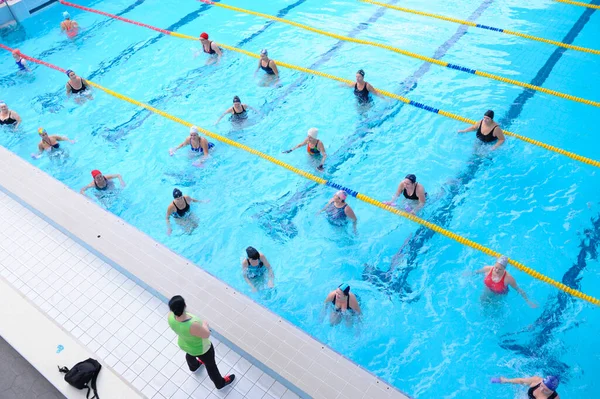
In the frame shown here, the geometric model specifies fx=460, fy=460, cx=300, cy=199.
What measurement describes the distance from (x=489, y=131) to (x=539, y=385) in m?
4.09

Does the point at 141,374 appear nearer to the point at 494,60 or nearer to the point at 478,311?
the point at 478,311

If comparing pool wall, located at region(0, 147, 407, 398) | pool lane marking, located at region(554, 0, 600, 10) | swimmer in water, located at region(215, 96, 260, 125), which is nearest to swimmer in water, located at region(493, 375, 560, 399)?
pool wall, located at region(0, 147, 407, 398)

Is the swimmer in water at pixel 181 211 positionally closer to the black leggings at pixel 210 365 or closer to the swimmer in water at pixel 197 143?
the swimmer in water at pixel 197 143

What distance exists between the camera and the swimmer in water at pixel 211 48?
10.2 metres

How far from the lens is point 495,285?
5.46 meters

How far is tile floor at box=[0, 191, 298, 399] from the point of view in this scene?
4.76 meters

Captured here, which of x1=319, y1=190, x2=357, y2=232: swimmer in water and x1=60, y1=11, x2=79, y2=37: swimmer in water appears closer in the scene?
x1=319, y1=190, x2=357, y2=232: swimmer in water

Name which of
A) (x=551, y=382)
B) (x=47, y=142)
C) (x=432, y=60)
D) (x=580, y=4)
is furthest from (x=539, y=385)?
(x=580, y=4)

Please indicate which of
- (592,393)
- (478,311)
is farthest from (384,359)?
(592,393)

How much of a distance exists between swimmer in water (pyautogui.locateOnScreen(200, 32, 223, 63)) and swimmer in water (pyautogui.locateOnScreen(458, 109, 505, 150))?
587cm

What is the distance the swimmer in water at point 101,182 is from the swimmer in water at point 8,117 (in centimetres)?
284

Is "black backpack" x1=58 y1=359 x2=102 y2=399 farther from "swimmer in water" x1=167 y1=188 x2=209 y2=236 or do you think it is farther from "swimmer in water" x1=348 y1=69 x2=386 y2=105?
"swimmer in water" x1=348 y1=69 x2=386 y2=105

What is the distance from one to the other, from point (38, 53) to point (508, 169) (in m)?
11.0

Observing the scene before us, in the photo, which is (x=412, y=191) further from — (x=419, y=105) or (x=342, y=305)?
(x=419, y=105)
